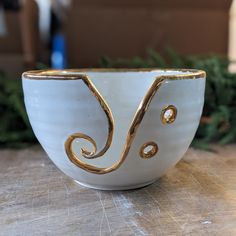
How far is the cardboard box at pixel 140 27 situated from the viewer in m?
1.01

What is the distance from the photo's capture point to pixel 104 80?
0.45 meters

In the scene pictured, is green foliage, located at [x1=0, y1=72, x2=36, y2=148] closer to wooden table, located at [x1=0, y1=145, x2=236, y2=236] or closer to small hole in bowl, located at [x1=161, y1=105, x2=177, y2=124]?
wooden table, located at [x1=0, y1=145, x2=236, y2=236]

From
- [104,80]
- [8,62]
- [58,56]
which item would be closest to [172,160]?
[104,80]

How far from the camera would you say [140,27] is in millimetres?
1022

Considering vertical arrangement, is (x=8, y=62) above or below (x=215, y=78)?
below

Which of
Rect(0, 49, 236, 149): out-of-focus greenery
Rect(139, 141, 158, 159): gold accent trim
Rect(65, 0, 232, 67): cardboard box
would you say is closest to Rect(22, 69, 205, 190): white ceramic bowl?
Rect(139, 141, 158, 159): gold accent trim

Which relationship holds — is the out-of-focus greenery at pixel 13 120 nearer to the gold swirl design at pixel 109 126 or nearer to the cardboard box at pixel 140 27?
the gold swirl design at pixel 109 126

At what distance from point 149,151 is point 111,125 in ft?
0.15

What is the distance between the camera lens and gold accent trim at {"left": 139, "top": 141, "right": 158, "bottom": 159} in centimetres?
32

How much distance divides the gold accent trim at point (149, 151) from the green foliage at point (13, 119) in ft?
0.85

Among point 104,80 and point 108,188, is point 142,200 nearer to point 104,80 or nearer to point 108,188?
point 108,188

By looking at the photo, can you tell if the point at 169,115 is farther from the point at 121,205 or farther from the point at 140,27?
the point at 140,27

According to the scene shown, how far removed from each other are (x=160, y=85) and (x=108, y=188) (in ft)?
0.37

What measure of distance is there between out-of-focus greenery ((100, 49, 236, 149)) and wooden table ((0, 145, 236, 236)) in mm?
119
